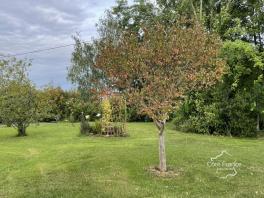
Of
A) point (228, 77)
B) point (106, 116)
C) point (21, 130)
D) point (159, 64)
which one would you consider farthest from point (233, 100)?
point (159, 64)

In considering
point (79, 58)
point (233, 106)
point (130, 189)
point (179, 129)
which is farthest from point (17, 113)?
point (130, 189)

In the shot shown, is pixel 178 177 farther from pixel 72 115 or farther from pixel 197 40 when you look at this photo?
pixel 72 115

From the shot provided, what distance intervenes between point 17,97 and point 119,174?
49.1 ft

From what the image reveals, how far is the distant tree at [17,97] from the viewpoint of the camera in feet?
80.2

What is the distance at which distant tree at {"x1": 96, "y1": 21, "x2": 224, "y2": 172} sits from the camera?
11.1 meters

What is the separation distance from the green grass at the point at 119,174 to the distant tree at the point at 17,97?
7.64m

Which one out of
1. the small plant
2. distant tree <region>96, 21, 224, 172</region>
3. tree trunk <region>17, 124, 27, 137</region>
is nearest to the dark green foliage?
the small plant

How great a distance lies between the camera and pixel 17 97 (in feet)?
81.7

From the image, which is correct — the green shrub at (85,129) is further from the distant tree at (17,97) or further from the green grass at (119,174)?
the green grass at (119,174)

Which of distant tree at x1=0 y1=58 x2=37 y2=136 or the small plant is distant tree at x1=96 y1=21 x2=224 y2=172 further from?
distant tree at x1=0 y1=58 x2=37 y2=136

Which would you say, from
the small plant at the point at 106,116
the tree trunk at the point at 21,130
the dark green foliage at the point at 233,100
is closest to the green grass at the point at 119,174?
the small plant at the point at 106,116

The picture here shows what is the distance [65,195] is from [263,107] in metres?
17.6

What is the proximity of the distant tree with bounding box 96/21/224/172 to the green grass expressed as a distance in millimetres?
1898

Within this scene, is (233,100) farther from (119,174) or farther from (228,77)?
(119,174)
